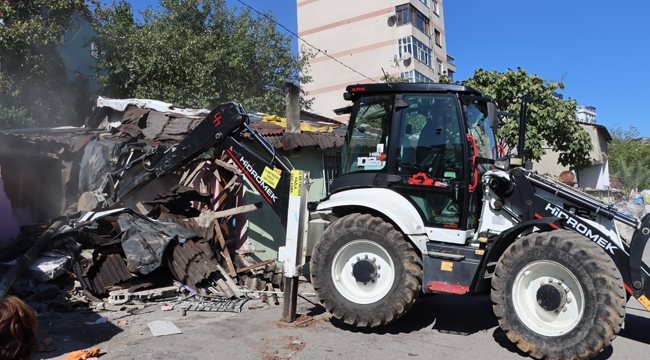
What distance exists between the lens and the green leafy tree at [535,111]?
12961 millimetres

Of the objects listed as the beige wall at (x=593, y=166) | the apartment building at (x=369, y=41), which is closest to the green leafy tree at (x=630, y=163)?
the beige wall at (x=593, y=166)

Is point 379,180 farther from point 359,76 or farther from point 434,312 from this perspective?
point 359,76

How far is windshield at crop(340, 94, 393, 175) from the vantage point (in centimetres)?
636

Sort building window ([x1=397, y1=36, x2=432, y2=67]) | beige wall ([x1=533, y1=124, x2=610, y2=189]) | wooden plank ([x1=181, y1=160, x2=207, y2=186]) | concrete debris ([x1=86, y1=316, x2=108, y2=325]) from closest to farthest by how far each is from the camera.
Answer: concrete debris ([x1=86, y1=316, x2=108, y2=325])
wooden plank ([x1=181, y1=160, x2=207, y2=186])
beige wall ([x1=533, y1=124, x2=610, y2=189])
building window ([x1=397, y1=36, x2=432, y2=67])

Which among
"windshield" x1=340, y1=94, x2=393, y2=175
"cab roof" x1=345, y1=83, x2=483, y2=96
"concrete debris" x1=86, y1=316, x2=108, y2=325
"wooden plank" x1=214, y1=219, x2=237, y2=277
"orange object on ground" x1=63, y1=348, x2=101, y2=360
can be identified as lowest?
"concrete debris" x1=86, y1=316, x2=108, y2=325

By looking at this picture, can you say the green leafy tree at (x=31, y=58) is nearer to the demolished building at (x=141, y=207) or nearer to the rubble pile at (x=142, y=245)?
the demolished building at (x=141, y=207)

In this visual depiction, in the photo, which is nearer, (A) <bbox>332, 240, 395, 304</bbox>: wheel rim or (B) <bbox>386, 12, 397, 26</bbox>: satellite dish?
(A) <bbox>332, 240, 395, 304</bbox>: wheel rim

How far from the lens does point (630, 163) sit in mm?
35094

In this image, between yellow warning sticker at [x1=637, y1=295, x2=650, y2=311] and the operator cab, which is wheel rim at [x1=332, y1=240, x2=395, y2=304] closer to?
the operator cab

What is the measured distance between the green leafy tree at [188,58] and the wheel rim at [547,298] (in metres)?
15.3

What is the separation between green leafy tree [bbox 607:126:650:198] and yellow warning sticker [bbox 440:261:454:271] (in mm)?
27287

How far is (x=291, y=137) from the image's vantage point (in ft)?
34.2

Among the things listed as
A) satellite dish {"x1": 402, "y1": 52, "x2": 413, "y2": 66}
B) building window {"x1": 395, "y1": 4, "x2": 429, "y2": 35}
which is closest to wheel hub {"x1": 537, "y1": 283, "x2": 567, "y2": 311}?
satellite dish {"x1": 402, "y1": 52, "x2": 413, "y2": 66}

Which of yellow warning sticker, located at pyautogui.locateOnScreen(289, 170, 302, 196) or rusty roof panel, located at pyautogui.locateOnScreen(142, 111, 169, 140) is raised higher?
rusty roof panel, located at pyautogui.locateOnScreen(142, 111, 169, 140)
